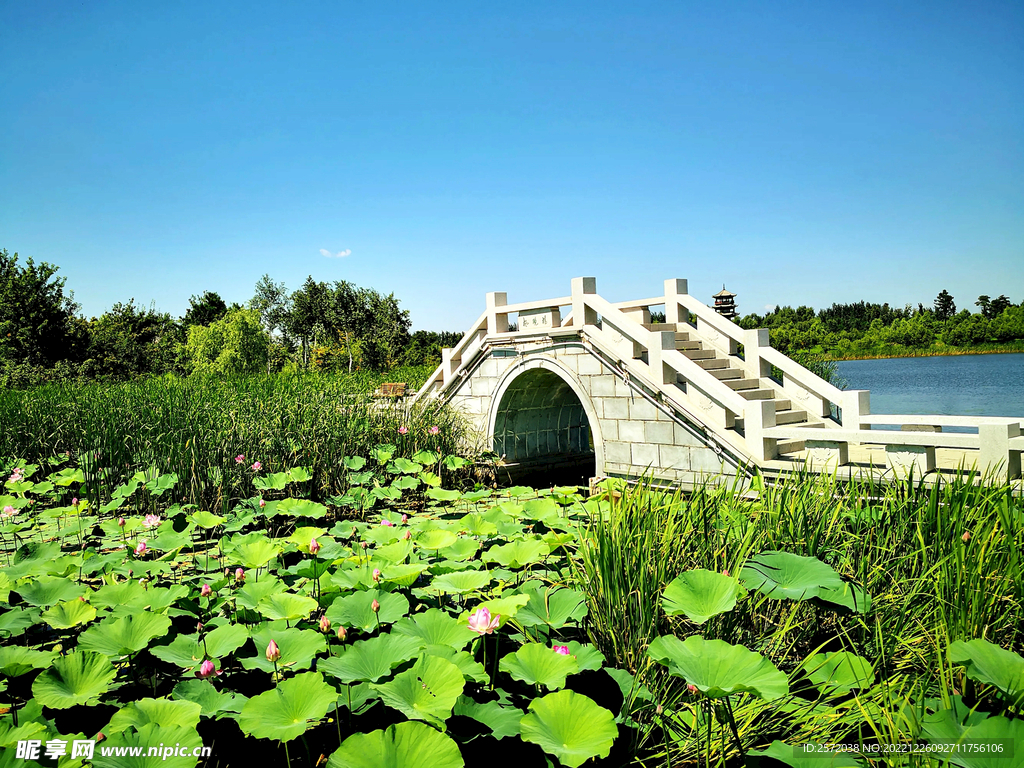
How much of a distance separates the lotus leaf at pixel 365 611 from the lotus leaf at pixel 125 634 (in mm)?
736

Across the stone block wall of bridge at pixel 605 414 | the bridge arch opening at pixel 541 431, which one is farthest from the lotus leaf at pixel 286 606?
the bridge arch opening at pixel 541 431

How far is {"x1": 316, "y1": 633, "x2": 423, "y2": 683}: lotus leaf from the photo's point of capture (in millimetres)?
2359

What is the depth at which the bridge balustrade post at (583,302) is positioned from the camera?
885cm

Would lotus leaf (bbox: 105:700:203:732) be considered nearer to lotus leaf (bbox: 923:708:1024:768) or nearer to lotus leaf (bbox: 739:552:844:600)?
lotus leaf (bbox: 739:552:844:600)

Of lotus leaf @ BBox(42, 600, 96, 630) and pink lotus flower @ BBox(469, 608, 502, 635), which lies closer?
Result: pink lotus flower @ BBox(469, 608, 502, 635)

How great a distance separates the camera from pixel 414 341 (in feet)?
128

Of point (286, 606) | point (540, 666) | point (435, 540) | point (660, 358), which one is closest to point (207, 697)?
point (286, 606)

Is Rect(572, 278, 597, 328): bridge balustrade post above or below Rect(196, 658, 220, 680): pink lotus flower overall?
above

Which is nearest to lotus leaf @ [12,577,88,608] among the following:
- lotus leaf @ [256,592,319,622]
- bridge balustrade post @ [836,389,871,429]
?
lotus leaf @ [256,592,319,622]

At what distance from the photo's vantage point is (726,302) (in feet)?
39.8

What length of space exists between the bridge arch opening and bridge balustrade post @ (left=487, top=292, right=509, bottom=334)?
2.73ft

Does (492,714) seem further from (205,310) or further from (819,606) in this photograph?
(205,310)

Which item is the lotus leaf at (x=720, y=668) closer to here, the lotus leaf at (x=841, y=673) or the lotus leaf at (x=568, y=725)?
the lotus leaf at (x=568, y=725)
